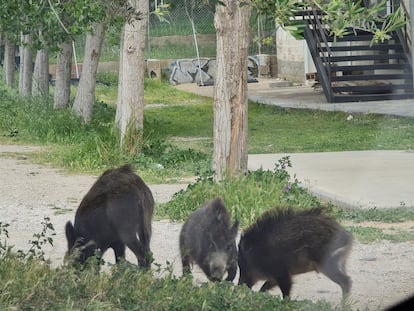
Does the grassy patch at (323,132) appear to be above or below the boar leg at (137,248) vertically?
below

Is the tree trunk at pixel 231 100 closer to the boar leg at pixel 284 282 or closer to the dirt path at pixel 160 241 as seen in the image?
the dirt path at pixel 160 241

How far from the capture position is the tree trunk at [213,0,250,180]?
10695mm

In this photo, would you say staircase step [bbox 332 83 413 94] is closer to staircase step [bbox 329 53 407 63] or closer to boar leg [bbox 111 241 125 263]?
staircase step [bbox 329 53 407 63]

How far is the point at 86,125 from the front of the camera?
18016mm

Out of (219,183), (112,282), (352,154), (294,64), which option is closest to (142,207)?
(112,282)

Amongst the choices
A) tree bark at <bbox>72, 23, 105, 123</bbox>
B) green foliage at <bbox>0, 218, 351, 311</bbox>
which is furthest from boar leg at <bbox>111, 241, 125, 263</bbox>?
tree bark at <bbox>72, 23, 105, 123</bbox>

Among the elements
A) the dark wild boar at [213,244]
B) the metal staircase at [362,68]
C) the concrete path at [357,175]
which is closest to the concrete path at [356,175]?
the concrete path at [357,175]

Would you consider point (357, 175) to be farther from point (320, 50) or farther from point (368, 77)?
point (320, 50)

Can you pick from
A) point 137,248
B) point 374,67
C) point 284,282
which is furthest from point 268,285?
point 374,67

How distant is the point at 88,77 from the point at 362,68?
25.3 feet

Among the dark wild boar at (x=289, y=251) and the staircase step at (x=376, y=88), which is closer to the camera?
the dark wild boar at (x=289, y=251)

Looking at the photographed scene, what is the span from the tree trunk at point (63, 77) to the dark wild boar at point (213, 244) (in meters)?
13.7

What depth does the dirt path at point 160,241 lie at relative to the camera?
7391mm

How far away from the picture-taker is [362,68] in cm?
2353
